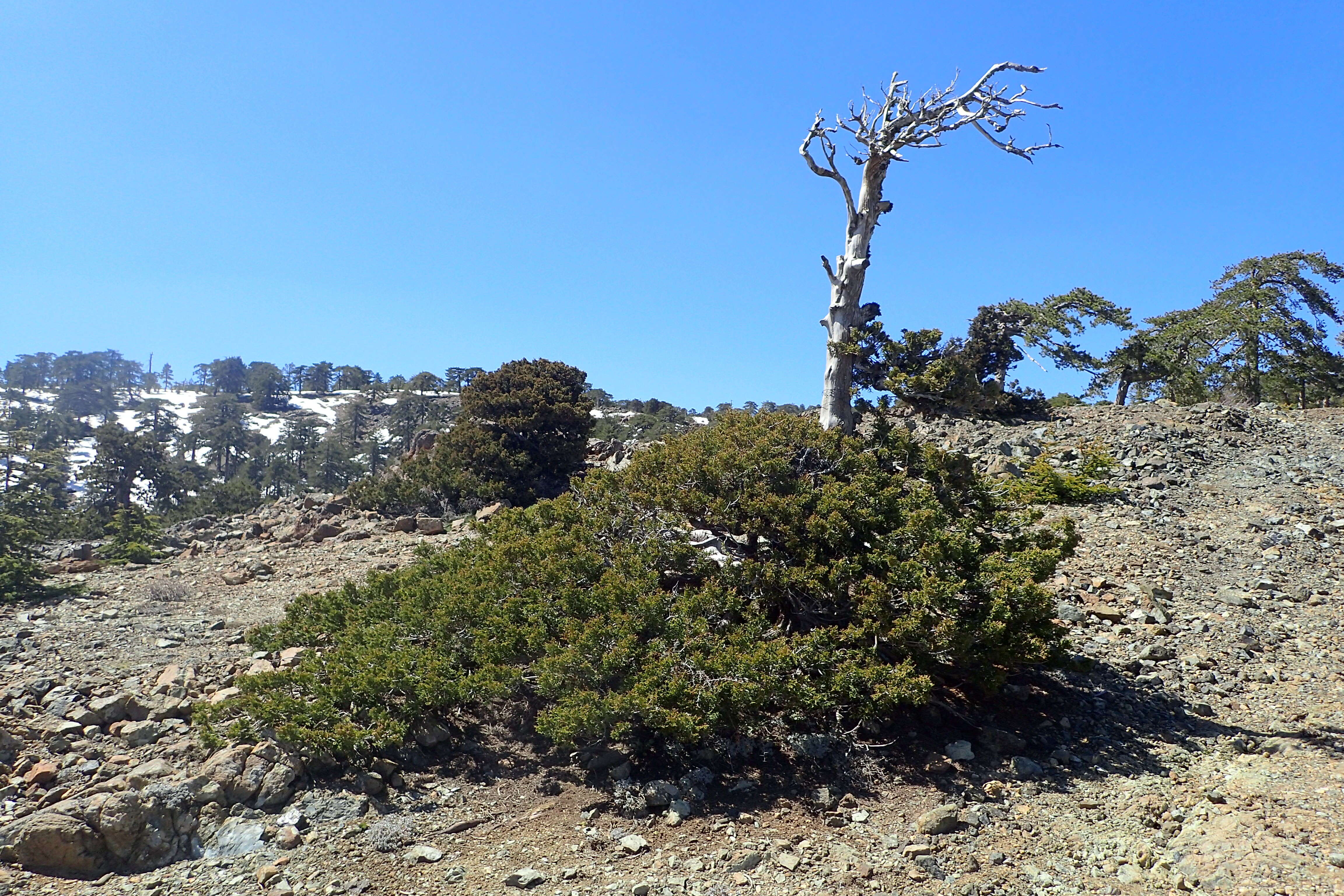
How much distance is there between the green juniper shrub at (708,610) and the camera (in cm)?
636

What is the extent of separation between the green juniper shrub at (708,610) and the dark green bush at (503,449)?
9628mm

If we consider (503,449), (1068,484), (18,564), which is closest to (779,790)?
(1068,484)

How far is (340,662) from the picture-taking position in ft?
24.1

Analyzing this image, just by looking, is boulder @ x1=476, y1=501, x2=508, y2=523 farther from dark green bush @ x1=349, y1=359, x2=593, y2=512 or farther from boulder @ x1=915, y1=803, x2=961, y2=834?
boulder @ x1=915, y1=803, x2=961, y2=834

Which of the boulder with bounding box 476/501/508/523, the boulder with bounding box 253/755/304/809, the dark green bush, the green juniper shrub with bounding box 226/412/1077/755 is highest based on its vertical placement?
the dark green bush

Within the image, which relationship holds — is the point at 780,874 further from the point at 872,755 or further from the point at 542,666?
the point at 542,666

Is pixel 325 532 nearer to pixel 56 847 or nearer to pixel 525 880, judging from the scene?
pixel 56 847

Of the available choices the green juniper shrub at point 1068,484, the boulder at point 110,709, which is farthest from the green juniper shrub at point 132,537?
the green juniper shrub at point 1068,484

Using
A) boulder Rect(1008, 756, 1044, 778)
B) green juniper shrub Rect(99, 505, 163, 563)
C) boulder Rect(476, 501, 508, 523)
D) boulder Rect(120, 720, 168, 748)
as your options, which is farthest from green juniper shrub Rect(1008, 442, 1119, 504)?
green juniper shrub Rect(99, 505, 163, 563)

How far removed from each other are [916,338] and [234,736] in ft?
26.4

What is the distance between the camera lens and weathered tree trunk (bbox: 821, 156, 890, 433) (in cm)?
972

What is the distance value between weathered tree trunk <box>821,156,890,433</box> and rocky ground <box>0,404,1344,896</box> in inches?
144

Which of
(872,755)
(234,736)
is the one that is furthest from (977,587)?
(234,736)

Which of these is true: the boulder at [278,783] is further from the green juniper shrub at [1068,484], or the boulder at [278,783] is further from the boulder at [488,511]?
the green juniper shrub at [1068,484]
